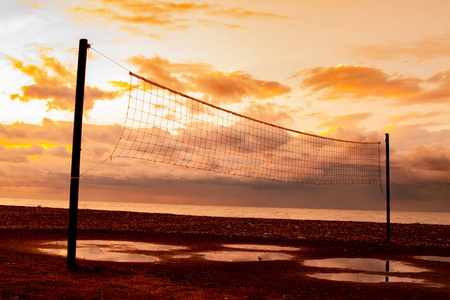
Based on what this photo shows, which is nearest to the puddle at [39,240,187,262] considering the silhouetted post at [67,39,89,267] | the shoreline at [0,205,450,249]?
the silhouetted post at [67,39,89,267]

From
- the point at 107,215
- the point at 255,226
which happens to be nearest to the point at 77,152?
the point at 255,226

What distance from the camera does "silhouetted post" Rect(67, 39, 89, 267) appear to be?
9.11m

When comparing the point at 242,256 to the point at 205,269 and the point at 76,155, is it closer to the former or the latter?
the point at 205,269

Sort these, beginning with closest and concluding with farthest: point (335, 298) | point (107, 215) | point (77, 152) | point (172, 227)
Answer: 1. point (335, 298)
2. point (77, 152)
3. point (172, 227)
4. point (107, 215)

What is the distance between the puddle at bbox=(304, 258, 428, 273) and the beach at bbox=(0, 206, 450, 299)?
40 centimetres

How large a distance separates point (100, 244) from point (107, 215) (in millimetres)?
12387

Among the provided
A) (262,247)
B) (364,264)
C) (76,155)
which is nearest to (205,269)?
(76,155)

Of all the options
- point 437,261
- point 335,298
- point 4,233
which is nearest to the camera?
point 335,298

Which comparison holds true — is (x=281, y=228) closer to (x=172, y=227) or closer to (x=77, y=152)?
(x=172, y=227)

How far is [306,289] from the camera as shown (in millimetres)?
8453

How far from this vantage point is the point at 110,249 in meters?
13.3

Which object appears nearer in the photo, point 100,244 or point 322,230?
point 100,244

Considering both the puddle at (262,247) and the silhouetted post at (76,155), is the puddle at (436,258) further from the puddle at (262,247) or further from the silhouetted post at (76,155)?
the silhouetted post at (76,155)

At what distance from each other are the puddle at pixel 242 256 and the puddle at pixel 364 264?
1.14 meters
